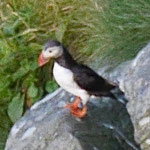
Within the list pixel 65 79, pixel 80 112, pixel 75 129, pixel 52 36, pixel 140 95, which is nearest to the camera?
pixel 140 95

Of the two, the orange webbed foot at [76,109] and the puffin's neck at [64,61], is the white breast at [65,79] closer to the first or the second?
the puffin's neck at [64,61]

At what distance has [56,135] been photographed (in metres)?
4.91

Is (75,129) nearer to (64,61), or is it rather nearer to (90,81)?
(90,81)

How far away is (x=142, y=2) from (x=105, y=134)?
4.77 feet

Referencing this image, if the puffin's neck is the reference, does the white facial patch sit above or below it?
above

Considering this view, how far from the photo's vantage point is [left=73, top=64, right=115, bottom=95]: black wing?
4840mm

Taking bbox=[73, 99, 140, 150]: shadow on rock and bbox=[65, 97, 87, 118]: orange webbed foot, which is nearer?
bbox=[73, 99, 140, 150]: shadow on rock

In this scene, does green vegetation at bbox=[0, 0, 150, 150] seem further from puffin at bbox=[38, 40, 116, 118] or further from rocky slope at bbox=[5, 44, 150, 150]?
puffin at bbox=[38, 40, 116, 118]

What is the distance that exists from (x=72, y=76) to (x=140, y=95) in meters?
0.66

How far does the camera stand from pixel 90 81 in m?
4.89

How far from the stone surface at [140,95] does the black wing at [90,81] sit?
0.46m

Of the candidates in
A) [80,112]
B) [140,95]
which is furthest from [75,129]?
[140,95]

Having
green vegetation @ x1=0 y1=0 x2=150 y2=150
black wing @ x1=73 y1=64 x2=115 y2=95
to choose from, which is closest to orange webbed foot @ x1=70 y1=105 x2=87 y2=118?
black wing @ x1=73 y1=64 x2=115 y2=95

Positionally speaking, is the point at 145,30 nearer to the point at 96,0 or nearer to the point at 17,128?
the point at 96,0
